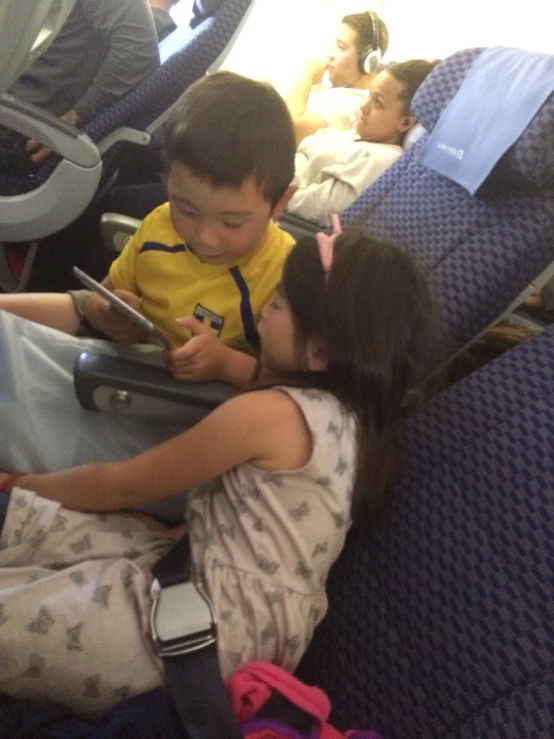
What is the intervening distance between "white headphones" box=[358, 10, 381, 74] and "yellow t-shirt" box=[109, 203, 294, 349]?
1881mm

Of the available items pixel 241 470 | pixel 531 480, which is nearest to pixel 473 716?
pixel 531 480

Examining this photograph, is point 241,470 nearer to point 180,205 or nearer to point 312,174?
point 180,205

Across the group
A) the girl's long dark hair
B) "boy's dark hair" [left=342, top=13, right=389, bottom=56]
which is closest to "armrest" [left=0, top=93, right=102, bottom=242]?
the girl's long dark hair

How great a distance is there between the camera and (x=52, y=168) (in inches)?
74.8

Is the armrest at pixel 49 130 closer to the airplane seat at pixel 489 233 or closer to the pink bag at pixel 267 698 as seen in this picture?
the airplane seat at pixel 489 233

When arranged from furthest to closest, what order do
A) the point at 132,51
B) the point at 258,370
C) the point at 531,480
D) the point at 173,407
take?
1. the point at 132,51
2. the point at 258,370
3. the point at 173,407
4. the point at 531,480

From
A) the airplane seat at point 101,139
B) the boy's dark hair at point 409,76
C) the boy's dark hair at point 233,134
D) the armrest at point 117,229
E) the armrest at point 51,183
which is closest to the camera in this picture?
the boy's dark hair at point 233,134

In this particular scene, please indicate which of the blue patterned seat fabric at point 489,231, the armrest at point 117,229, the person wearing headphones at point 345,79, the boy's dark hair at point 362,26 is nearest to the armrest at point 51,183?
the armrest at point 117,229

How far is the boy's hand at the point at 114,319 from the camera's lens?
1.20 m

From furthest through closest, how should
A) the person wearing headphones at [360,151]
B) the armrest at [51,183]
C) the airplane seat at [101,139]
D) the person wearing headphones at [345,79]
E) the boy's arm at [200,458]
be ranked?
the person wearing headphones at [345,79], the person wearing headphones at [360,151], the airplane seat at [101,139], the armrest at [51,183], the boy's arm at [200,458]

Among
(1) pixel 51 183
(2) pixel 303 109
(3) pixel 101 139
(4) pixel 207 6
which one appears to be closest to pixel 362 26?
(2) pixel 303 109

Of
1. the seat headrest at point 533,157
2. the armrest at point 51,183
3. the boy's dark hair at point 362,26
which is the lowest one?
the armrest at point 51,183

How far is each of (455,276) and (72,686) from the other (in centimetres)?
92

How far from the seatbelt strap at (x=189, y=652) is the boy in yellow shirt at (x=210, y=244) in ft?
1.12
